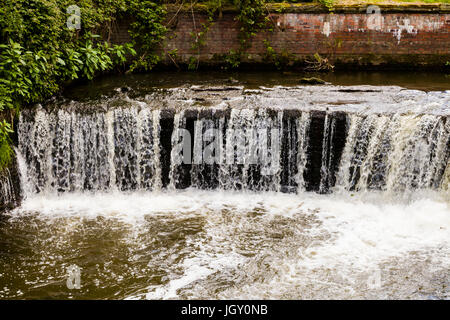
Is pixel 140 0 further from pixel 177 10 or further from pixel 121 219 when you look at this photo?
pixel 121 219

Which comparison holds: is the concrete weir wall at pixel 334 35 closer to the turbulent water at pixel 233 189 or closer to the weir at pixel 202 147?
the turbulent water at pixel 233 189

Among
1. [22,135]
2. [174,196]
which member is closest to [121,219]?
[174,196]

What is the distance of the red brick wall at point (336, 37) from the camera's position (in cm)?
1055

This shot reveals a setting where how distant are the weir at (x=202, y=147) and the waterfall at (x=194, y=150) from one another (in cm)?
2

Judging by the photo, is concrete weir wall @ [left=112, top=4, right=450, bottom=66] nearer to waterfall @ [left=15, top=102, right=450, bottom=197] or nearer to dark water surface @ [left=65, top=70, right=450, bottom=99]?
dark water surface @ [left=65, top=70, right=450, bottom=99]

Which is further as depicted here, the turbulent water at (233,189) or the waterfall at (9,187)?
the waterfall at (9,187)

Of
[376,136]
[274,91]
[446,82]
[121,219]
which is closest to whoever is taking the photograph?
[121,219]

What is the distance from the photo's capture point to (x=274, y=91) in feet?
29.5

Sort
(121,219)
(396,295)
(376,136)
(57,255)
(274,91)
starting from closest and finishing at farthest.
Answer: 1. (396,295)
2. (57,255)
3. (121,219)
4. (376,136)
5. (274,91)

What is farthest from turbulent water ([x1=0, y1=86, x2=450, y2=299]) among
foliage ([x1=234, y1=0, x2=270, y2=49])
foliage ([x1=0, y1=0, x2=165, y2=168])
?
foliage ([x1=234, y1=0, x2=270, y2=49])

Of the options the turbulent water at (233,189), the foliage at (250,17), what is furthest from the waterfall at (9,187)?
the foliage at (250,17)

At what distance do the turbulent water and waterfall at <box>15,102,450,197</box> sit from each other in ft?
0.05

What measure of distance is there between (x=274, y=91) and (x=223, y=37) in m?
2.68

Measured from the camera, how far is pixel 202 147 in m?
7.73
